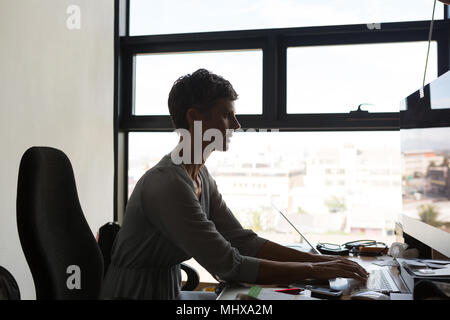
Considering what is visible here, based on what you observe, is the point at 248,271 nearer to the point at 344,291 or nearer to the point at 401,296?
the point at 344,291

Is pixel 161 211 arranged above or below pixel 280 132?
below

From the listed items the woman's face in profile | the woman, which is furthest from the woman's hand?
the woman's face in profile

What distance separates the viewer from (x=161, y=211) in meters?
1.13

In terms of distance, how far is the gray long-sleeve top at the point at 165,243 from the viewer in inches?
43.9

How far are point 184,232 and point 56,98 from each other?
4.23ft

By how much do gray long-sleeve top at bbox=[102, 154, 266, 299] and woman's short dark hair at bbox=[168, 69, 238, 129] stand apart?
0.16m

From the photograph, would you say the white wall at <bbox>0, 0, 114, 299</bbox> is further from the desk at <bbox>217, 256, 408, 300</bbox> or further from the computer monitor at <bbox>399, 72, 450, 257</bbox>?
the computer monitor at <bbox>399, 72, 450, 257</bbox>

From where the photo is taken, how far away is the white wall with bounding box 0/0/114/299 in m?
1.76

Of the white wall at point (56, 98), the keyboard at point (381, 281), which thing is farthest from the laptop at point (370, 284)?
the white wall at point (56, 98)

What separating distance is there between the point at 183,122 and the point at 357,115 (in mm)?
1327

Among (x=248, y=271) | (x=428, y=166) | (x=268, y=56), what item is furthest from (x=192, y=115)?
(x=268, y=56)

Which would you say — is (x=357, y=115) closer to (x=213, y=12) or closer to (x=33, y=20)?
(x=213, y=12)

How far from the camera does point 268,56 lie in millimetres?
2428
